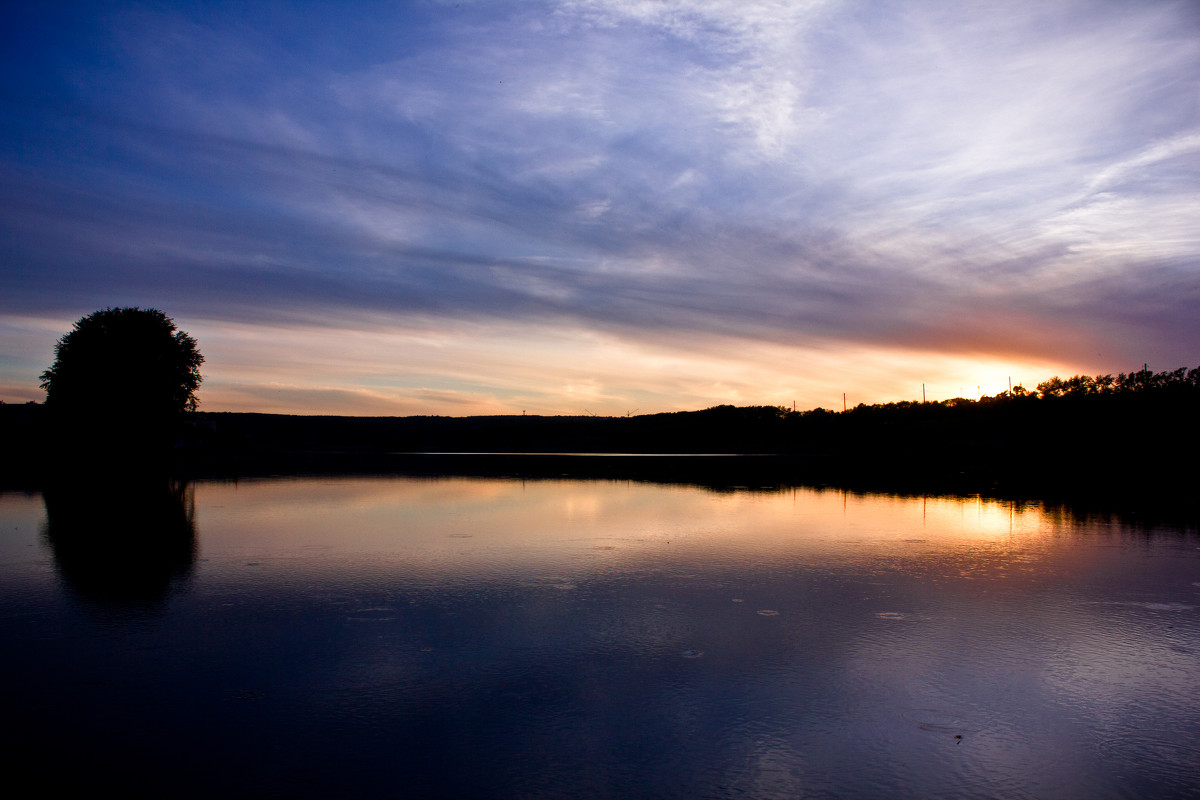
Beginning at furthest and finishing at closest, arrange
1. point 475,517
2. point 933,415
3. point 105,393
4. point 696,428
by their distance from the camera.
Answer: point 696,428
point 933,415
point 105,393
point 475,517

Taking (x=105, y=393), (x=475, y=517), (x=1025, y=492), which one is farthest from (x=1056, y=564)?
(x=105, y=393)

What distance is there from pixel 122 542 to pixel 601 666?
967 cm

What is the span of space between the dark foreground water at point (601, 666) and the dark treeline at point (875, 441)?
16.4 metres

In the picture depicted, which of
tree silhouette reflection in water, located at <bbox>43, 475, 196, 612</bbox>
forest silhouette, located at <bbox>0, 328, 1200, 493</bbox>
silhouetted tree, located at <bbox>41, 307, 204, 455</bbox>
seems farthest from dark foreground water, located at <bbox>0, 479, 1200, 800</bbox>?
silhouetted tree, located at <bbox>41, 307, 204, 455</bbox>

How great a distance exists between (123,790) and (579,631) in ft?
12.6

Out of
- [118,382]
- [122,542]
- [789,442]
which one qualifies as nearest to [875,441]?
[789,442]

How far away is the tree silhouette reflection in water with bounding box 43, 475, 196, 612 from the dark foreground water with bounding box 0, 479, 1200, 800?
9cm

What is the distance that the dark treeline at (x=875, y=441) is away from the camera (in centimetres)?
3206

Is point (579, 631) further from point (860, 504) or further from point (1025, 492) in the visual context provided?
point (1025, 492)

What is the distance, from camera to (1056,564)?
10.5 m

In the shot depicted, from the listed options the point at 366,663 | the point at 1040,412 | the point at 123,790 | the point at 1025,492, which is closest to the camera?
the point at 123,790

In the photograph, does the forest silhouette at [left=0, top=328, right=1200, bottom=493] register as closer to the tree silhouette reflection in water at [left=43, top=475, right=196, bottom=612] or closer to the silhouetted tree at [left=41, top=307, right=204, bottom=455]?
the silhouetted tree at [left=41, top=307, right=204, bottom=455]

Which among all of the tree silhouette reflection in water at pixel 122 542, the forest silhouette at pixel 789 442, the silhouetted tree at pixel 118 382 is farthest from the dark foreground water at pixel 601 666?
the silhouetted tree at pixel 118 382

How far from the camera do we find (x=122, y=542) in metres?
12.0
